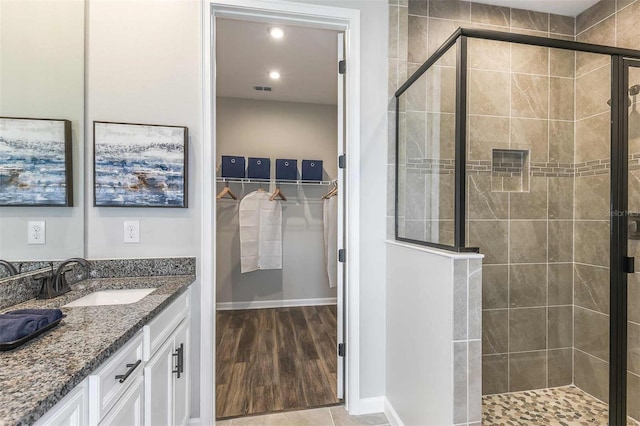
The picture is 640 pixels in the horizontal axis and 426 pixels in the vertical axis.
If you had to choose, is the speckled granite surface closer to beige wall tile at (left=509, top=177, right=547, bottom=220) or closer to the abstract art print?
the abstract art print

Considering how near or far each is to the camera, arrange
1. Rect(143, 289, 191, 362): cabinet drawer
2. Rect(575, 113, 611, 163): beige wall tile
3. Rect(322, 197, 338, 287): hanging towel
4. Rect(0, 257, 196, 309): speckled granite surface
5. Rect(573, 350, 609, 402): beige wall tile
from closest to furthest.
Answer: Rect(143, 289, 191, 362): cabinet drawer, Rect(0, 257, 196, 309): speckled granite surface, Rect(575, 113, 611, 163): beige wall tile, Rect(573, 350, 609, 402): beige wall tile, Rect(322, 197, 338, 287): hanging towel

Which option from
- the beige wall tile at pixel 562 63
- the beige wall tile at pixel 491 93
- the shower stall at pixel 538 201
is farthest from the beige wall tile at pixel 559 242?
the beige wall tile at pixel 562 63

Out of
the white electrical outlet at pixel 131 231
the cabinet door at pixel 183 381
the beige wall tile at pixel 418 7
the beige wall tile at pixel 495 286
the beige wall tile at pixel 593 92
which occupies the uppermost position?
the beige wall tile at pixel 418 7

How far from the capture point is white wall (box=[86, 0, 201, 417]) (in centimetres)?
169

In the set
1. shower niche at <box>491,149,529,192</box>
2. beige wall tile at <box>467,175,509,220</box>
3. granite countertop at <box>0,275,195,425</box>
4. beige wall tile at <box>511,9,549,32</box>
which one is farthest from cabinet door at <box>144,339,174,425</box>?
beige wall tile at <box>511,9,549,32</box>

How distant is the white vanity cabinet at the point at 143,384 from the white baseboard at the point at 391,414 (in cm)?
121

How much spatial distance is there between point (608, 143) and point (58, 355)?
2719mm

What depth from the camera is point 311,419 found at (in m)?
1.92

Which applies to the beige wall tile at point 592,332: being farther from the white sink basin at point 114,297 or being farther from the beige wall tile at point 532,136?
the white sink basin at point 114,297

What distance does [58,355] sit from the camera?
0.79 m

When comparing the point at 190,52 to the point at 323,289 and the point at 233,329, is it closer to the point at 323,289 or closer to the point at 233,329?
the point at 233,329

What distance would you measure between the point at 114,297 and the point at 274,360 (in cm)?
165

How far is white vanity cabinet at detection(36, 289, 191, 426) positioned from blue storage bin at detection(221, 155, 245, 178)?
2061 mm

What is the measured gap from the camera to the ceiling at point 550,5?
2182 mm
